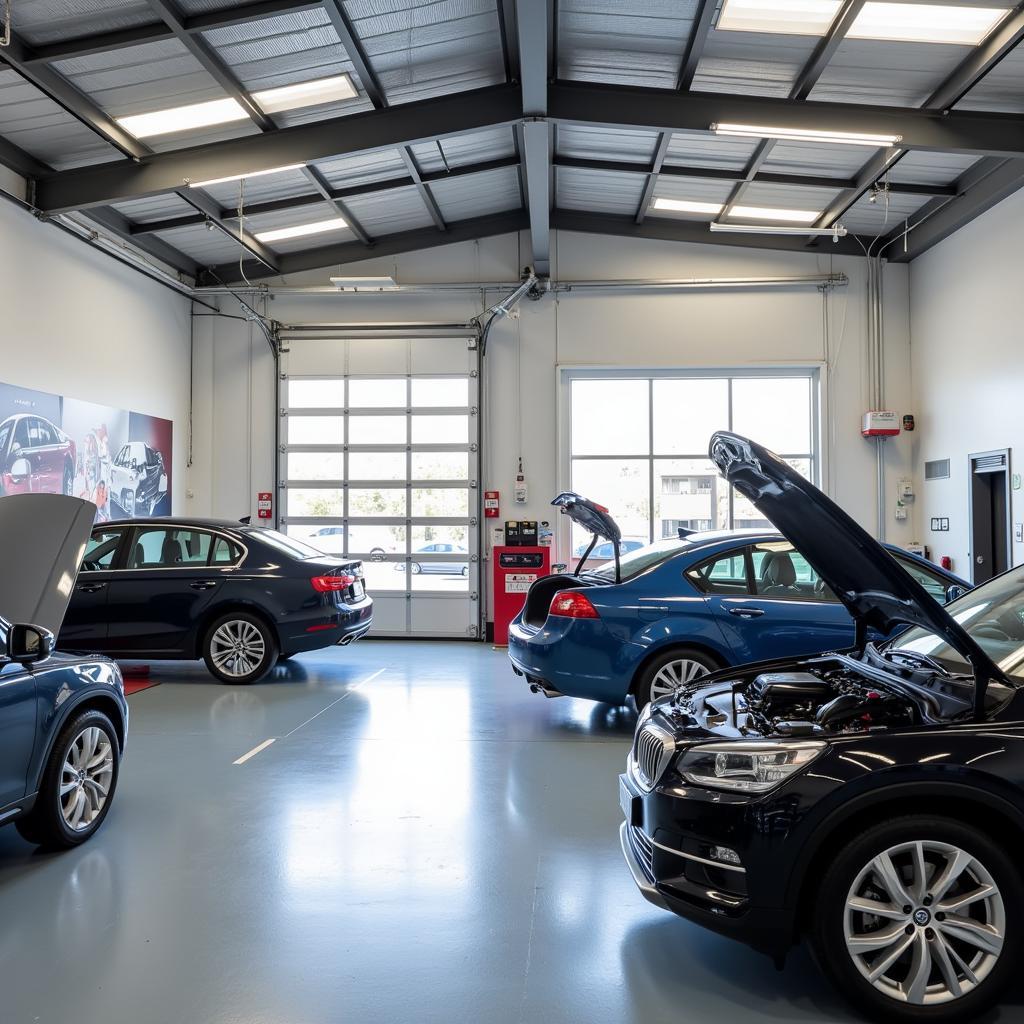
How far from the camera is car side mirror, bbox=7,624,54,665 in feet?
11.5

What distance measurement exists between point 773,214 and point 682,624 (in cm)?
743

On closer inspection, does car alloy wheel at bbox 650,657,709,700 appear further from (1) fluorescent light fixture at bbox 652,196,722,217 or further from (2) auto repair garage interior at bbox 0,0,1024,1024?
(1) fluorescent light fixture at bbox 652,196,722,217

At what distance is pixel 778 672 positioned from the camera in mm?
3605

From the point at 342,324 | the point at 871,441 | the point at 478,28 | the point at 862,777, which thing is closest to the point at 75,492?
the point at 342,324

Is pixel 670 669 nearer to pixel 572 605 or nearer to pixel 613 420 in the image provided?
pixel 572 605

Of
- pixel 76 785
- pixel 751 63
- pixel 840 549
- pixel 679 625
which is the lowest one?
pixel 76 785

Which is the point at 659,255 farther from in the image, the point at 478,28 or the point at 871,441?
the point at 478,28

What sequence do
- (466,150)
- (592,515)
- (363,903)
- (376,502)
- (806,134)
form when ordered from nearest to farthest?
1. (363,903)
2. (592,515)
3. (806,134)
4. (466,150)
5. (376,502)

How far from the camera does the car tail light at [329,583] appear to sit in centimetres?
808

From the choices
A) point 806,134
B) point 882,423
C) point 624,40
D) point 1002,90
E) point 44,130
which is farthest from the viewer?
point 882,423

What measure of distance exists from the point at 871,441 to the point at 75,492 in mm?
9773

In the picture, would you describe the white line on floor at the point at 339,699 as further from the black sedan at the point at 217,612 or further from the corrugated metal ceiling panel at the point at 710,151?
the corrugated metal ceiling panel at the point at 710,151

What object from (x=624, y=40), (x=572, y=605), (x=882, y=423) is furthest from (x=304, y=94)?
(x=882, y=423)

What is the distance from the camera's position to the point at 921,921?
242 cm
